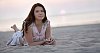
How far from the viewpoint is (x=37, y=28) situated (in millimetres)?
8219

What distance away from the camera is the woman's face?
7996 millimetres

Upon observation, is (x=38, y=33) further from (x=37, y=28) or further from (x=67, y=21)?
(x=67, y=21)

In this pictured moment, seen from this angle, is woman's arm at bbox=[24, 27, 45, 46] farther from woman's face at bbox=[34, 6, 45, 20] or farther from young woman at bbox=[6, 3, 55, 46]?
woman's face at bbox=[34, 6, 45, 20]

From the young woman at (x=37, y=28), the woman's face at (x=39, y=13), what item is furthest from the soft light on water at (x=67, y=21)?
the woman's face at (x=39, y=13)

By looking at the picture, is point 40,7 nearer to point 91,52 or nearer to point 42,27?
point 42,27

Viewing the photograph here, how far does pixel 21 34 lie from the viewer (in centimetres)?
848

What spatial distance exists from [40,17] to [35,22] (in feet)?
0.89

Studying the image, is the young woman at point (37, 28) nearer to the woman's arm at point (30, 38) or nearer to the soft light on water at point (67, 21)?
the woman's arm at point (30, 38)

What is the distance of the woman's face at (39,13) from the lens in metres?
8.00

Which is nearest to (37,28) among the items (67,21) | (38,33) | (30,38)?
(38,33)

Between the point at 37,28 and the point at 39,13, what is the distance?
424 mm

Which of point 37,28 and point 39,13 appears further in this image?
point 37,28

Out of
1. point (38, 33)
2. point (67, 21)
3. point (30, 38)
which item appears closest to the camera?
point (30, 38)

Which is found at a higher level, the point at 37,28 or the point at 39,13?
the point at 39,13
